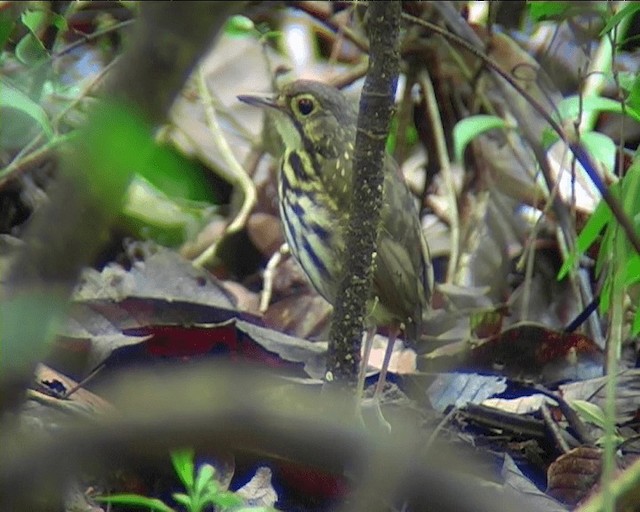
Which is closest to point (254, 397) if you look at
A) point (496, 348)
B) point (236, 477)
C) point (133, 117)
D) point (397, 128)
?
point (133, 117)

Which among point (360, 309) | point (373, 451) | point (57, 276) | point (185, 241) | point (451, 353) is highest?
point (57, 276)

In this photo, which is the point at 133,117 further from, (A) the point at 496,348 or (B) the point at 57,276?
(A) the point at 496,348

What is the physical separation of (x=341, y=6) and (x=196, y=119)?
0.74 metres

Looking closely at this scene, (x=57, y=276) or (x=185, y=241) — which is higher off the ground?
(x=57, y=276)

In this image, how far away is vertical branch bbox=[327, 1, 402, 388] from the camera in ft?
6.10

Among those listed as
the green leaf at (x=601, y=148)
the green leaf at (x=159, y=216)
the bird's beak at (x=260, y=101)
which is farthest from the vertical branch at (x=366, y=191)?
the green leaf at (x=159, y=216)

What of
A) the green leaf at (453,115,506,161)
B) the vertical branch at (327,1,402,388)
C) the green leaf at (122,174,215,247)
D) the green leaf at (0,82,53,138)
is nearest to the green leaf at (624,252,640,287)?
the vertical branch at (327,1,402,388)

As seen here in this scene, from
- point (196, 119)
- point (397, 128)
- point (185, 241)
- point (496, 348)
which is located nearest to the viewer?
point (496, 348)

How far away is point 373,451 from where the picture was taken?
0.87 meters

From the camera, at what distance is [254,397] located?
2.78ft

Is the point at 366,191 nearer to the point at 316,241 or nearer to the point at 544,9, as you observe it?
the point at 316,241

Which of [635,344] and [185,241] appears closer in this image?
[635,344]

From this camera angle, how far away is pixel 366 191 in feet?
6.52

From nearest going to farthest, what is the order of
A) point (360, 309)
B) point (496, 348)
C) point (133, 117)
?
point (133, 117) < point (360, 309) < point (496, 348)
